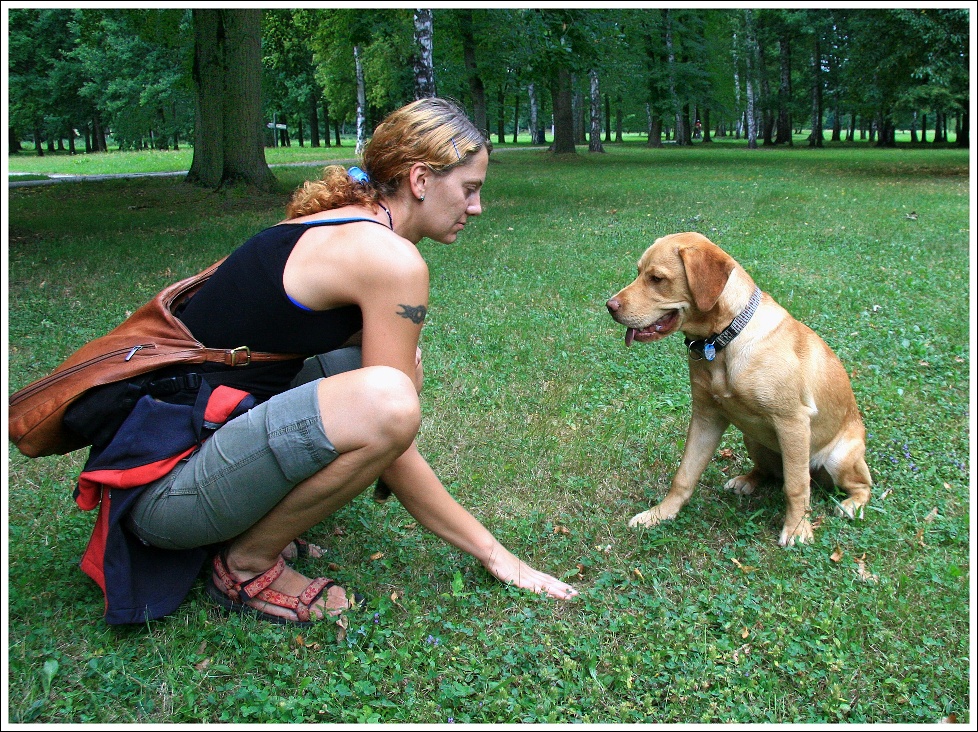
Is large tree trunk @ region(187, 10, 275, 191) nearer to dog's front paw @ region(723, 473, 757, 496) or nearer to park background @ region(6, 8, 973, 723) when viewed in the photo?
park background @ region(6, 8, 973, 723)

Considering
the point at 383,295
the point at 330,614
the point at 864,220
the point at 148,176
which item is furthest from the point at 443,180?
the point at 148,176

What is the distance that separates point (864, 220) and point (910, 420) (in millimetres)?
8323

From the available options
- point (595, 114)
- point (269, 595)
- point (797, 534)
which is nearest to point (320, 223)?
point (269, 595)

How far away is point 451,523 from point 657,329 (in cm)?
128

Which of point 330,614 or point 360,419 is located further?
point 330,614

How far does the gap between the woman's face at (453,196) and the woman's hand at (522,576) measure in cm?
128

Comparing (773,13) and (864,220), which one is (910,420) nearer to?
(864,220)

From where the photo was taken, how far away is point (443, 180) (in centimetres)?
289

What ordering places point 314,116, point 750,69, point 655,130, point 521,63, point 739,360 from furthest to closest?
point 314,116 < point 750,69 < point 655,130 < point 521,63 < point 739,360

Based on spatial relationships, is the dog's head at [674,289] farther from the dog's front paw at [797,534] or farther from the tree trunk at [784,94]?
the tree trunk at [784,94]

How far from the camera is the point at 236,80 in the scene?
46.1 feet

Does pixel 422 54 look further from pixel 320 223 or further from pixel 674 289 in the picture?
pixel 320 223

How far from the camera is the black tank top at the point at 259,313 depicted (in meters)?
2.64

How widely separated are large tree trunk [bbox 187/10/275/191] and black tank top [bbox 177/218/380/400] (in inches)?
504
